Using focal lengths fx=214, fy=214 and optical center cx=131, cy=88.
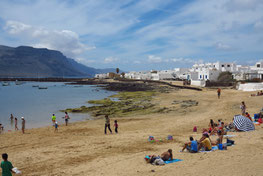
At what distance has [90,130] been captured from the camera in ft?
57.2

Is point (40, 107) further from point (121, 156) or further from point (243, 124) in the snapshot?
point (243, 124)

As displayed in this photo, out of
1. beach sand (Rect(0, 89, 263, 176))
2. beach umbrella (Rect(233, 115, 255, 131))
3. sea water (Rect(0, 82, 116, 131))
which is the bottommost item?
sea water (Rect(0, 82, 116, 131))

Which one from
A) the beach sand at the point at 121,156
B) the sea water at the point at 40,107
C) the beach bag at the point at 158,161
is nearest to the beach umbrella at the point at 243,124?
the beach sand at the point at 121,156

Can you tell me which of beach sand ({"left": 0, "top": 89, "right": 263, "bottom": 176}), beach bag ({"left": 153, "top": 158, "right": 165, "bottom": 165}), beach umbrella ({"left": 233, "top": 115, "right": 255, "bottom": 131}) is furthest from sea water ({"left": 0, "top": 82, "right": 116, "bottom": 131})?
beach bag ({"left": 153, "top": 158, "right": 165, "bottom": 165})

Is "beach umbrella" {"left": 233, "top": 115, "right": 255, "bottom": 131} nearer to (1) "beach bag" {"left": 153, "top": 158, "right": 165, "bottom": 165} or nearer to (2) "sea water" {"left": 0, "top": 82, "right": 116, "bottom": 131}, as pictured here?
(1) "beach bag" {"left": 153, "top": 158, "right": 165, "bottom": 165}

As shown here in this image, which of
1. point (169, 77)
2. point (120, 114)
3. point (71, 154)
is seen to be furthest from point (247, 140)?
point (169, 77)

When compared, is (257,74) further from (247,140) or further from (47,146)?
(47,146)

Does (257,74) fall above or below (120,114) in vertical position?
above

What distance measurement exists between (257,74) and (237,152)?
157 ft

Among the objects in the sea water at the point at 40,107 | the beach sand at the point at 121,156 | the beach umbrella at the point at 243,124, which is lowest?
the sea water at the point at 40,107

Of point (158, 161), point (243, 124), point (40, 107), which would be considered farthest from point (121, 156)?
point (40, 107)

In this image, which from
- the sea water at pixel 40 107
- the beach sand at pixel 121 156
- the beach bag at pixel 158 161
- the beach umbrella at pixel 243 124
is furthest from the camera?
the sea water at pixel 40 107

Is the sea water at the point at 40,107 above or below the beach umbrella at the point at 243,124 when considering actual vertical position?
below

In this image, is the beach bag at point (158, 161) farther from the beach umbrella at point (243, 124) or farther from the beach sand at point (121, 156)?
the beach umbrella at point (243, 124)
